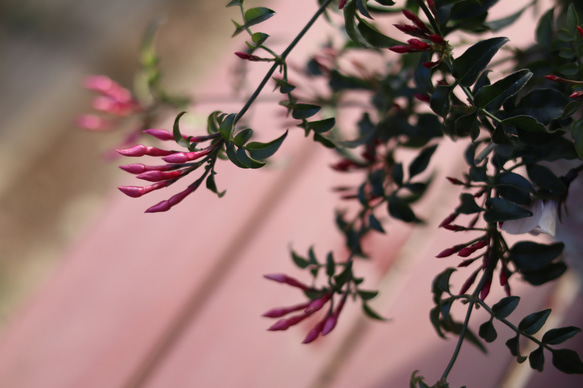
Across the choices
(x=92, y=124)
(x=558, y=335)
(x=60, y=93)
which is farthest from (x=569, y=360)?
(x=60, y=93)

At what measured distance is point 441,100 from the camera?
275 mm

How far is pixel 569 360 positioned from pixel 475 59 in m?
0.17

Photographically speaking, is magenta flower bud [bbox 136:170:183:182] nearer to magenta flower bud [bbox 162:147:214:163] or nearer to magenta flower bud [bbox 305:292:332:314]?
magenta flower bud [bbox 162:147:214:163]

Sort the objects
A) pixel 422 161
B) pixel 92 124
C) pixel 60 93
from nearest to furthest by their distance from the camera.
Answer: pixel 422 161, pixel 92 124, pixel 60 93

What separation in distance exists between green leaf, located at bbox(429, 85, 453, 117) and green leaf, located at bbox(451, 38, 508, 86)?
14mm

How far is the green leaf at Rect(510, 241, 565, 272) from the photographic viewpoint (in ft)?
1.06

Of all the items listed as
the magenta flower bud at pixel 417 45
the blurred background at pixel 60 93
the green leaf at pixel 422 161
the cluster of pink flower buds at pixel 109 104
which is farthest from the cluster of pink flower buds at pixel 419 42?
the blurred background at pixel 60 93

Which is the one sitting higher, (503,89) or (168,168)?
(503,89)

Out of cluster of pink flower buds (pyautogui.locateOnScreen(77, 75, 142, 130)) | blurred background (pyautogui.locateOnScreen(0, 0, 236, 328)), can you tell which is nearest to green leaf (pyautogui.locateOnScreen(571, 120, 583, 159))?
cluster of pink flower buds (pyautogui.locateOnScreen(77, 75, 142, 130))

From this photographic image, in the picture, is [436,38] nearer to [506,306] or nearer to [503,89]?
[503,89]

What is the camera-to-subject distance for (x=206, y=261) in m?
0.69

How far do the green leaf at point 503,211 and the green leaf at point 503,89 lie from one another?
5cm

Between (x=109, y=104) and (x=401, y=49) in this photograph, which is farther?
(x=109, y=104)

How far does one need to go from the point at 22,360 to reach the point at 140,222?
0.22m
